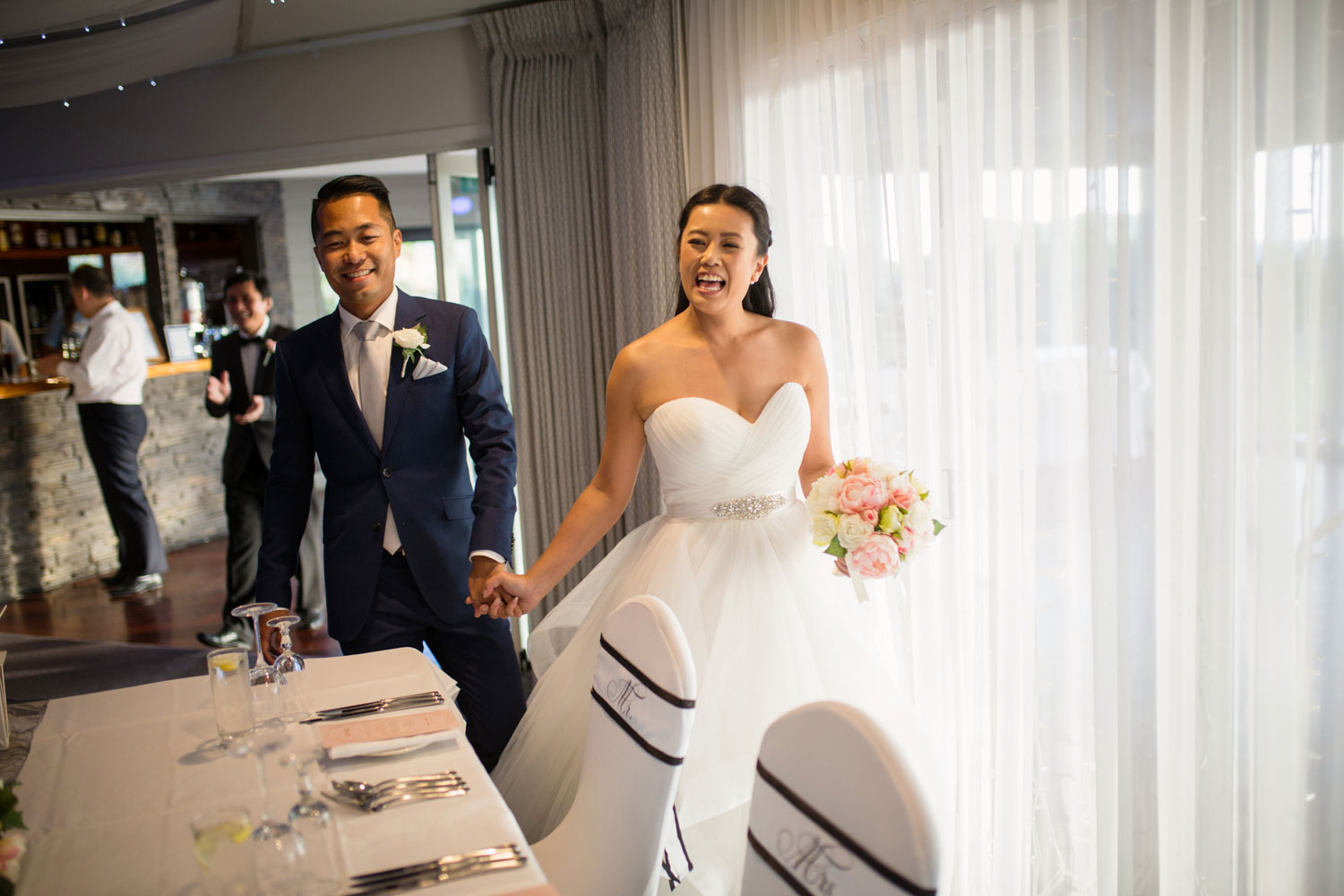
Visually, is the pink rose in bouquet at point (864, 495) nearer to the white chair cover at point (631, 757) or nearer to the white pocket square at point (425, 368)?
the white chair cover at point (631, 757)

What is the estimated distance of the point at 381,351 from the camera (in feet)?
8.28

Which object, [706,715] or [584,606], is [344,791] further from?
[584,606]

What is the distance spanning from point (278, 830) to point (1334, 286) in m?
1.87

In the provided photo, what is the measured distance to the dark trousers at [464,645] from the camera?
2555 mm

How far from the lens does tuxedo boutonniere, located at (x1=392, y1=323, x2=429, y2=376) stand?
2436mm

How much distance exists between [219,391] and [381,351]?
8.97ft

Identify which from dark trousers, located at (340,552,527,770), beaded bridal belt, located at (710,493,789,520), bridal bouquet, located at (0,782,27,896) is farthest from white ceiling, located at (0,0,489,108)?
bridal bouquet, located at (0,782,27,896)

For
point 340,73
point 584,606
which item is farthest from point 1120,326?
point 340,73

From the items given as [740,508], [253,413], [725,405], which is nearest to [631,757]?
[740,508]

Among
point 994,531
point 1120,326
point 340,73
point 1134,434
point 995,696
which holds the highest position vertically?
point 340,73

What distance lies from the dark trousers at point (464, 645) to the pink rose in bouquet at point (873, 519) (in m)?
0.95

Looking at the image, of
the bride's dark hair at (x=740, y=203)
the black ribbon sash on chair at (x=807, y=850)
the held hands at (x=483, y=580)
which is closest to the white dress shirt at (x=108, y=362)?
the held hands at (x=483, y=580)

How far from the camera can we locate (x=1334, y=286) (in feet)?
5.60

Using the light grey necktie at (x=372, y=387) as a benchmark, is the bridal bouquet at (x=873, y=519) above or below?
below
